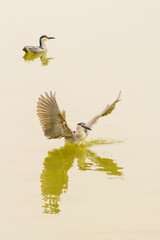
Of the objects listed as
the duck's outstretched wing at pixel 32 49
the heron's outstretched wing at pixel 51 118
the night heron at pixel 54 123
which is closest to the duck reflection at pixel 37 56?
the duck's outstretched wing at pixel 32 49

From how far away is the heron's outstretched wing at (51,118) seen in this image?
12.6 m

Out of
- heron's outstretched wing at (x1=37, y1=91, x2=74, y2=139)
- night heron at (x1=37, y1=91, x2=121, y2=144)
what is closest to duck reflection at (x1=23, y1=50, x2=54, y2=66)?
night heron at (x1=37, y1=91, x2=121, y2=144)

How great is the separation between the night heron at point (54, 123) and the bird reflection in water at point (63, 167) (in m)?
0.27

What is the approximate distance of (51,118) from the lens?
12883 millimetres

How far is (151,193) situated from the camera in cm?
1006

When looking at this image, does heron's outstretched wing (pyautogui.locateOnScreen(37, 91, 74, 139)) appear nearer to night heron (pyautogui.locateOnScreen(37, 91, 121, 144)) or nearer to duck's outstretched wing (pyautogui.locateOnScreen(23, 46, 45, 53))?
night heron (pyautogui.locateOnScreen(37, 91, 121, 144))

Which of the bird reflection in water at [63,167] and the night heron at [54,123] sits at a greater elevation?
the night heron at [54,123]

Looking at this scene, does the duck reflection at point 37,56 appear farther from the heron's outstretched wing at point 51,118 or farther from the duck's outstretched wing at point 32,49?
the heron's outstretched wing at point 51,118

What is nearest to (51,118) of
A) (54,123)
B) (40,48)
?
(54,123)

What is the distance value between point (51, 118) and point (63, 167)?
1377mm

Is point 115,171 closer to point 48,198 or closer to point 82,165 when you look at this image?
point 82,165

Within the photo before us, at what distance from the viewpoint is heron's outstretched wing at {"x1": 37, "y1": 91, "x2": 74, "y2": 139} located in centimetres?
1260

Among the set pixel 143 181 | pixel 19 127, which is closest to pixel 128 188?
pixel 143 181

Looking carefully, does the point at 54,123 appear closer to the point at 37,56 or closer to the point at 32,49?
the point at 37,56
